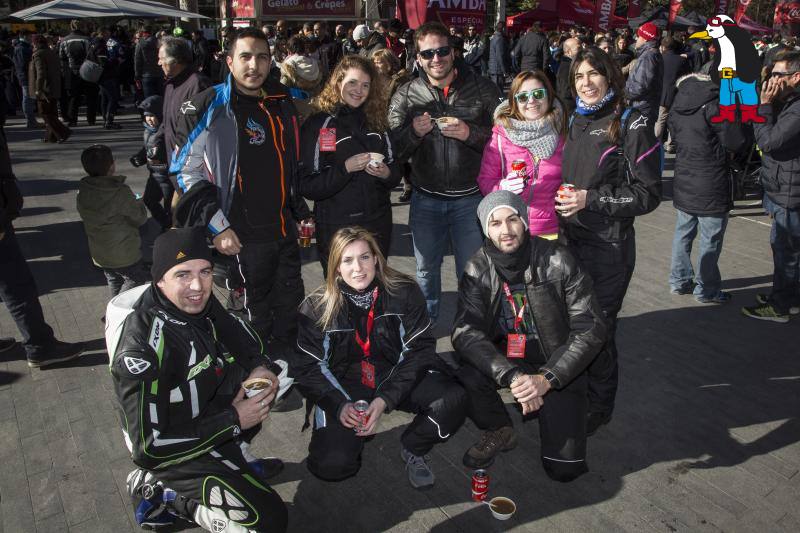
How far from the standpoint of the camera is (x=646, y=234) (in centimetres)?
828

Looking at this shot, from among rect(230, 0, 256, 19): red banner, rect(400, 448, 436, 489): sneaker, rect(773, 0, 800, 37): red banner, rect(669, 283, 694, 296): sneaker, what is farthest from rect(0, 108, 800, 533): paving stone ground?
rect(230, 0, 256, 19): red banner

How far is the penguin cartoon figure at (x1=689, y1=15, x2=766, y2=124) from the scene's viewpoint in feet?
18.6

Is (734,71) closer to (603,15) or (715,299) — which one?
(715,299)

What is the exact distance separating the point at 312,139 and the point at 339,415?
207cm

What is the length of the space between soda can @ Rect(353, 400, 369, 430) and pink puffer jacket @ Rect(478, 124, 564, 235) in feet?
6.05

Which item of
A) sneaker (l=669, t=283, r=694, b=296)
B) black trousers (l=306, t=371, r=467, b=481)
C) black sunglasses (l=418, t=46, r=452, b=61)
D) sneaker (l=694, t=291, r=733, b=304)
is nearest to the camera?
black trousers (l=306, t=371, r=467, b=481)

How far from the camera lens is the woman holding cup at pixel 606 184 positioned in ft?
13.9

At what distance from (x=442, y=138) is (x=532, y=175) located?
30.7 inches

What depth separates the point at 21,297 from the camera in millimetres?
5086

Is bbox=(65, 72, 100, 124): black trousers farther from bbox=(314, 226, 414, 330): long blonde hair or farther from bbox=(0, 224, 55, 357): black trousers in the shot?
bbox=(314, 226, 414, 330): long blonde hair

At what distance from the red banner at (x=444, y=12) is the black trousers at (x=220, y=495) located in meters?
6.46

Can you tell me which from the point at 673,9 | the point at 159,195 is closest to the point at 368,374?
the point at 159,195

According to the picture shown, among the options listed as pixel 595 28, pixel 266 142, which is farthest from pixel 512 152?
pixel 595 28

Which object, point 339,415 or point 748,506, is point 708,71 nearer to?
point 748,506
